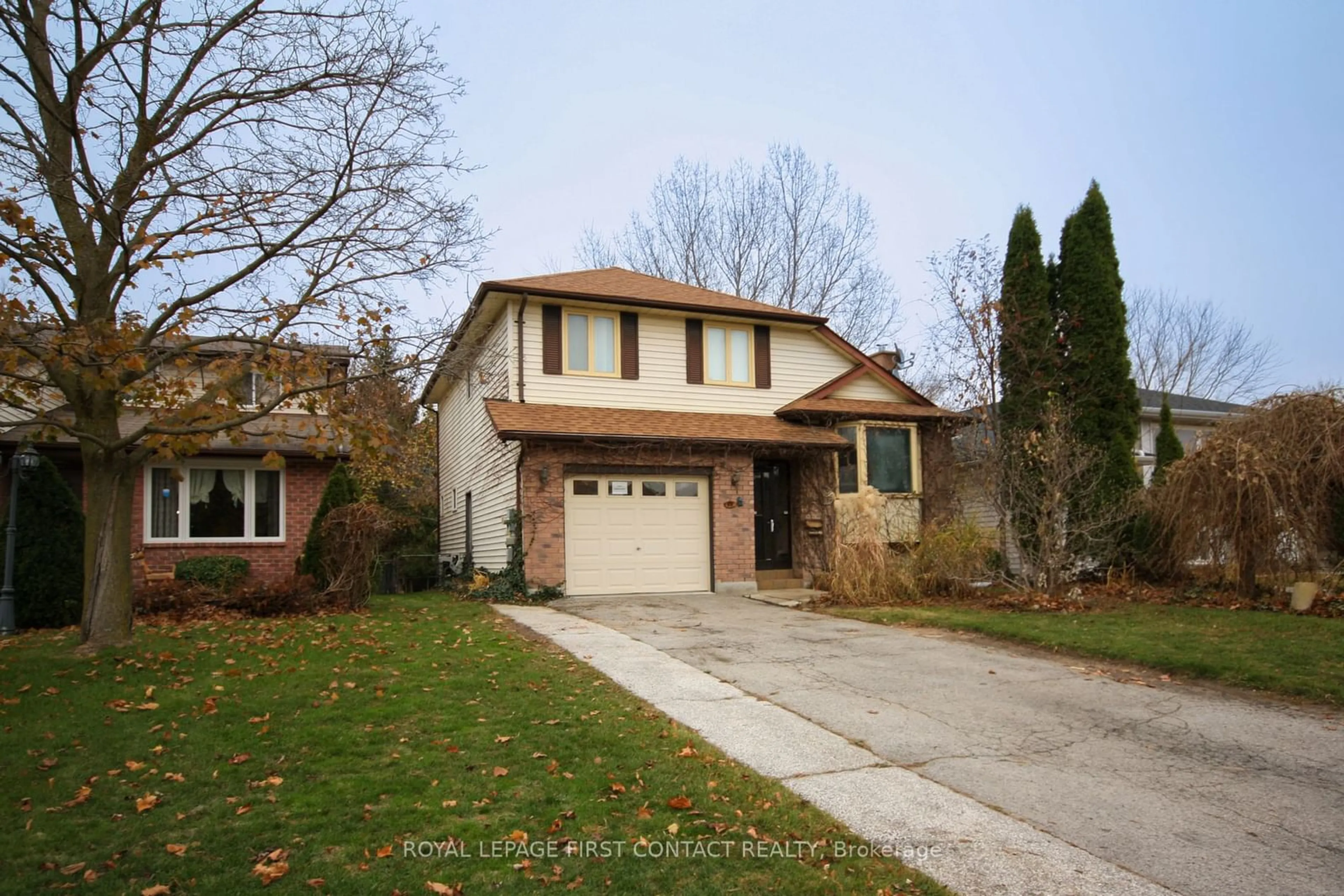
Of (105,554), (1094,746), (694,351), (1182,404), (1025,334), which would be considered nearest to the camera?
(1094,746)

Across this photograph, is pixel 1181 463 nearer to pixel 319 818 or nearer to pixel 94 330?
pixel 319 818

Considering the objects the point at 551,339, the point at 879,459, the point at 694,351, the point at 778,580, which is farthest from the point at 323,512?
the point at 879,459

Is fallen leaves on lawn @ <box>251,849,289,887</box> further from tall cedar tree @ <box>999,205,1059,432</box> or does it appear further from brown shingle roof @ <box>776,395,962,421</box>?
tall cedar tree @ <box>999,205,1059,432</box>

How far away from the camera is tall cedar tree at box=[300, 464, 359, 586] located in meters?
13.7

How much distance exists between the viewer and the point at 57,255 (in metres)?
9.01

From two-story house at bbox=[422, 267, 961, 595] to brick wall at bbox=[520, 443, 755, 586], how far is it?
28mm

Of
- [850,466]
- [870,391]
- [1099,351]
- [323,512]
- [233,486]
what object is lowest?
[323,512]

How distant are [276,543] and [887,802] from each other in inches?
609

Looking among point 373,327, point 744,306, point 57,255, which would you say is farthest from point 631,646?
point 744,306

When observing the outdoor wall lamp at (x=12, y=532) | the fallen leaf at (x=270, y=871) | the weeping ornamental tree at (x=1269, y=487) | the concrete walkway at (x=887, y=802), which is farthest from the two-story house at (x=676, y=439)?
the fallen leaf at (x=270, y=871)

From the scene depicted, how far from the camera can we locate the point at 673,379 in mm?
16859

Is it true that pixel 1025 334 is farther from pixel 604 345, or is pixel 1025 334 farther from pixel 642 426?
pixel 604 345

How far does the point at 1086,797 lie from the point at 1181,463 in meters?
9.36

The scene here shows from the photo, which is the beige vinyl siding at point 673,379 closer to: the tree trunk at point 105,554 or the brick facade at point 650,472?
the brick facade at point 650,472
